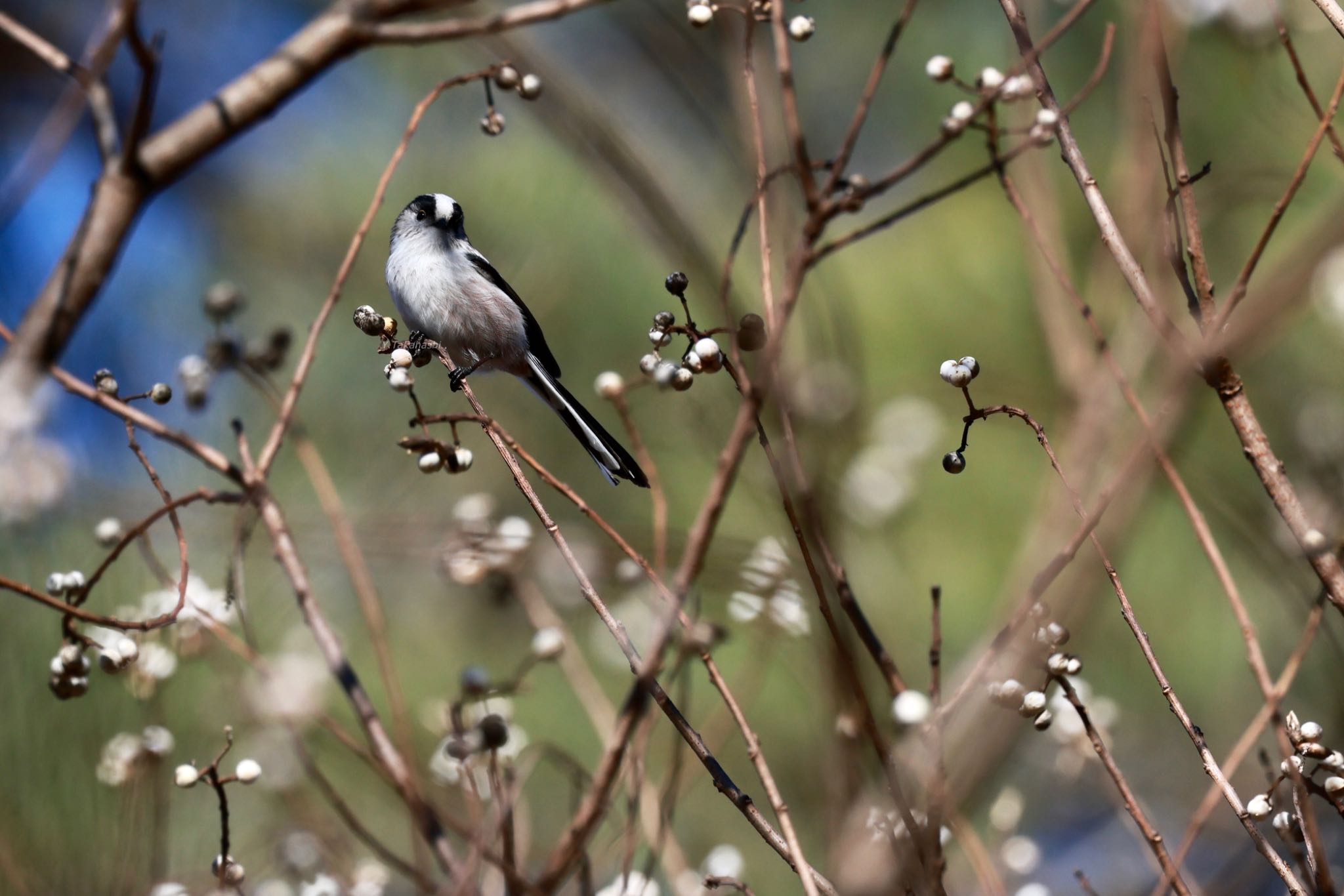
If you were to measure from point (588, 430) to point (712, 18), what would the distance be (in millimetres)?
1332

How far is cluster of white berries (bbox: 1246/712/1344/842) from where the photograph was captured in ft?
3.85

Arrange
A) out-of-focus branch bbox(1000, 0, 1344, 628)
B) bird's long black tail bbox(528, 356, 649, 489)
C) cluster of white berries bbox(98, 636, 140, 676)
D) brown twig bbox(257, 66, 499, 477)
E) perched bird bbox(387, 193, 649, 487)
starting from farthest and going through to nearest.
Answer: perched bird bbox(387, 193, 649, 487) → bird's long black tail bbox(528, 356, 649, 489) → cluster of white berries bbox(98, 636, 140, 676) → out-of-focus branch bbox(1000, 0, 1344, 628) → brown twig bbox(257, 66, 499, 477)

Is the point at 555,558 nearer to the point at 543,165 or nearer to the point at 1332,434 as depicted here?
the point at 1332,434

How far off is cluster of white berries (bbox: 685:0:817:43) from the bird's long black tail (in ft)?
2.89

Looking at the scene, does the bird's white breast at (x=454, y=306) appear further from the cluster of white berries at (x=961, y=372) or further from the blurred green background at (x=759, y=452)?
the cluster of white berries at (x=961, y=372)

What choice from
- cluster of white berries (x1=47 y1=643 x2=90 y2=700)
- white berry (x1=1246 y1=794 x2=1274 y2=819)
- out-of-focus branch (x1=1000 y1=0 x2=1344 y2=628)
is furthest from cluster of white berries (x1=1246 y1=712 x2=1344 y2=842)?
cluster of white berries (x1=47 y1=643 x2=90 y2=700)

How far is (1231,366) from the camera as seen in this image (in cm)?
114

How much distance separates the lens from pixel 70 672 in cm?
130

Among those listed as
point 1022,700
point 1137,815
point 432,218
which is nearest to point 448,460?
point 1022,700

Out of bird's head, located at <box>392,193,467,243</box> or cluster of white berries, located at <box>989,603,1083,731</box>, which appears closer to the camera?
cluster of white berries, located at <box>989,603,1083,731</box>

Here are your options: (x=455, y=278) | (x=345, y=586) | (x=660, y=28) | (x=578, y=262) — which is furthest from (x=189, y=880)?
(x=578, y=262)

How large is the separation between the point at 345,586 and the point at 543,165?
1965 mm

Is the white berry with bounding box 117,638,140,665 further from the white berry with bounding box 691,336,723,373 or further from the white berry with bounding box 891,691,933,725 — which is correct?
the white berry with bounding box 891,691,933,725

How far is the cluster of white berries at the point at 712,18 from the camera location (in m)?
1.35
